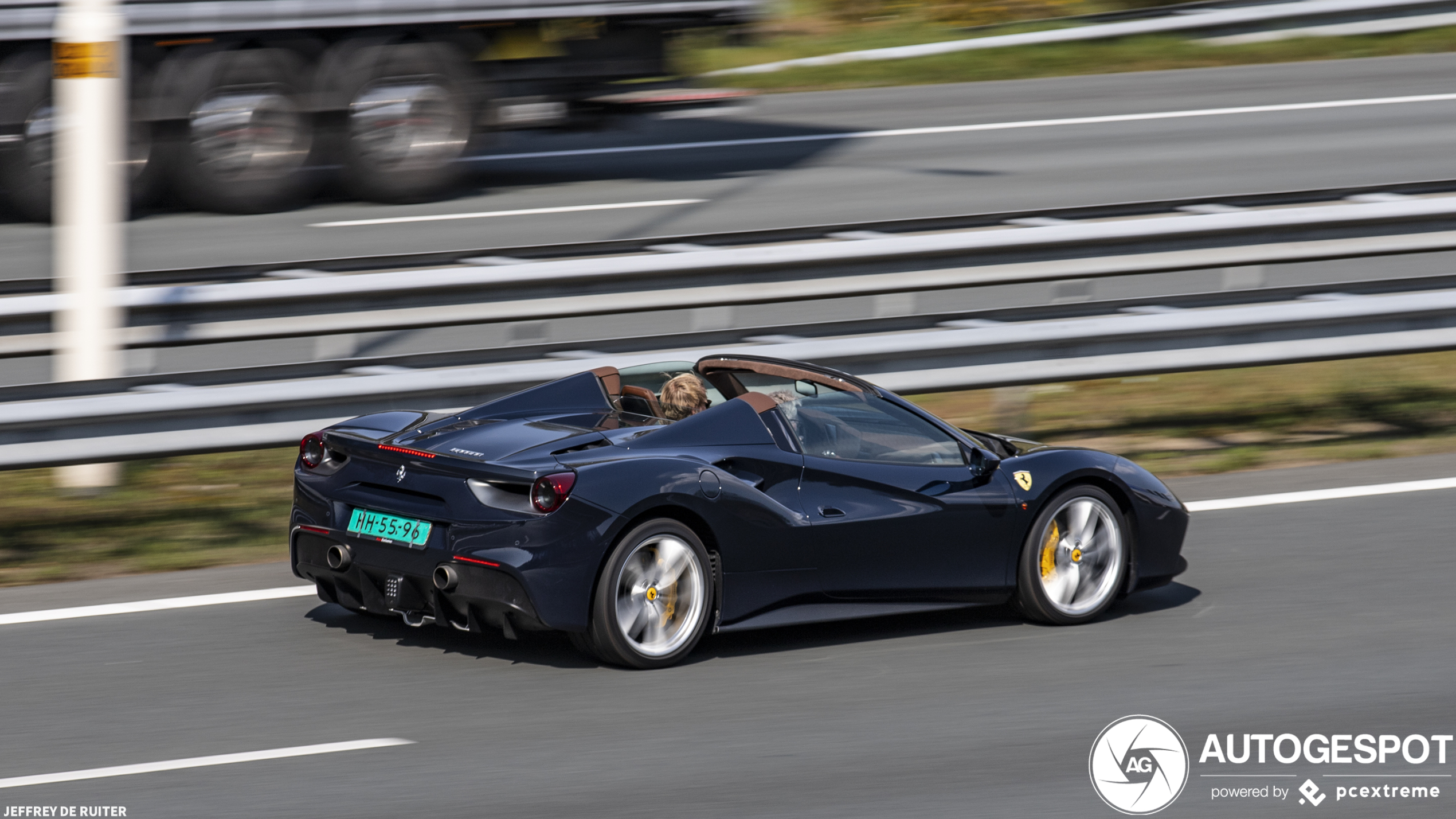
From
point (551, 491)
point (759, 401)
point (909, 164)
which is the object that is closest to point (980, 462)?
point (759, 401)

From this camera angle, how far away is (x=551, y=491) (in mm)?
5895

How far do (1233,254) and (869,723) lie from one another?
5.17m

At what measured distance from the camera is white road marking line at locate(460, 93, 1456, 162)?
18.1 meters

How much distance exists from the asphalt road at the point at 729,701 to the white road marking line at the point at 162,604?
4.2 inches

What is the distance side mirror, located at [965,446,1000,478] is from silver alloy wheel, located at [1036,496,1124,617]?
34 centimetres

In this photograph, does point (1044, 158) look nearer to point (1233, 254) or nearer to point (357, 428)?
point (1233, 254)

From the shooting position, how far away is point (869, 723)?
226 inches

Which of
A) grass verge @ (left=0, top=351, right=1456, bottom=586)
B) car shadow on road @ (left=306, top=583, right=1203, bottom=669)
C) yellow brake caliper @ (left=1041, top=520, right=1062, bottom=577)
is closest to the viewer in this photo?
car shadow on road @ (left=306, top=583, right=1203, bottom=669)

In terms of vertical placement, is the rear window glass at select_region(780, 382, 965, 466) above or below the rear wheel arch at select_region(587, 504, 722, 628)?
above

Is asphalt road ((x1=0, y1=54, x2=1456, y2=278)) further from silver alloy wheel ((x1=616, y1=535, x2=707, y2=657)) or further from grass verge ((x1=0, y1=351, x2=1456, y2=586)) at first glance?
silver alloy wheel ((x1=616, y1=535, x2=707, y2=657))

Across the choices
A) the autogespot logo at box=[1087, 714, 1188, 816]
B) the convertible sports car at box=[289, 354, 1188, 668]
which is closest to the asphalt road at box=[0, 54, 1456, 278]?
the convertible sports car at box=[289, 354, 1188, 668]

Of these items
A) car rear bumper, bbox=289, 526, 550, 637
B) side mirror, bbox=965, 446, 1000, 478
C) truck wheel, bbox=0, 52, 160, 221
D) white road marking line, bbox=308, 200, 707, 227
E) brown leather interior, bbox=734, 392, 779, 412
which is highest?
truck wheel, bbox=0, 52, 160, 221

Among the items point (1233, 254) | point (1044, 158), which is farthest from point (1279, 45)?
point (1233, 254)

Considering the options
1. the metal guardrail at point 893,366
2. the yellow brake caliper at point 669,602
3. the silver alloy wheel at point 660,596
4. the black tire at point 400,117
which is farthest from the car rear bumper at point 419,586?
the black tire at point 400,117
